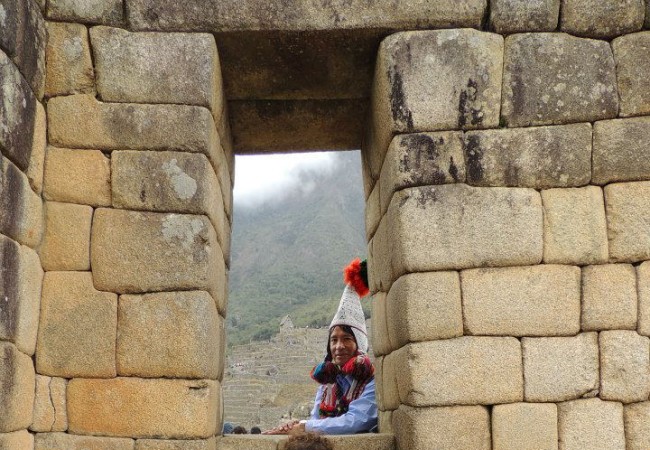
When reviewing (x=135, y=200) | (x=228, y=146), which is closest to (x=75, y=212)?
(x=135, y=200)

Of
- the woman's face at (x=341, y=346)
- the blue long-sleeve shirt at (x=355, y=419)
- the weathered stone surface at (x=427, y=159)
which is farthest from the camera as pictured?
the woman's face at (x=341, y=346)

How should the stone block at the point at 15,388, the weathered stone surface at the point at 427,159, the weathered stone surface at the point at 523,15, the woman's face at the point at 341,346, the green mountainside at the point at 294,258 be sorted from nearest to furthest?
the stone block at the point at 15,388, the weathered stone surface at the point at 427,159, the weathered stone surface at the point at 523,15, the woman's face at the point at 341,346, the green mountainside at the point at 294,258

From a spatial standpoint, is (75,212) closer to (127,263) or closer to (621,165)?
(127,263)

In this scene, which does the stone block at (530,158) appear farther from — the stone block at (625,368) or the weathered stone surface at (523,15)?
the stone block at (625,368)

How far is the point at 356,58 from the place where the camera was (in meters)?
4.52

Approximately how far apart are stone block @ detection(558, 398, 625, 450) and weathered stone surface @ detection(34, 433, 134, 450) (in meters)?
2.51

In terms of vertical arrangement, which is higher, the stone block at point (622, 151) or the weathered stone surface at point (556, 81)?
the weathered stone surface at point (556, 81)

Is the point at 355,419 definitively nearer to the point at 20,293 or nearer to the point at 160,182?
the point at 160,182

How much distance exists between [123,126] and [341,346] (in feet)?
9.14

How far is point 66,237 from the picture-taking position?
13.0 ft

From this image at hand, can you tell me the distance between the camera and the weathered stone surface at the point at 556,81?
4.14 m

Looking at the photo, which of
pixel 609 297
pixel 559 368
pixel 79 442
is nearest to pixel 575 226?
pixel 609 297

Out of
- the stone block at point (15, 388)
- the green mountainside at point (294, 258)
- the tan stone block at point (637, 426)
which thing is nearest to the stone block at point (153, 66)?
the stone block at point (15, 388)

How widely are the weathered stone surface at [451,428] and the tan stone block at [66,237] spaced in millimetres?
2185
